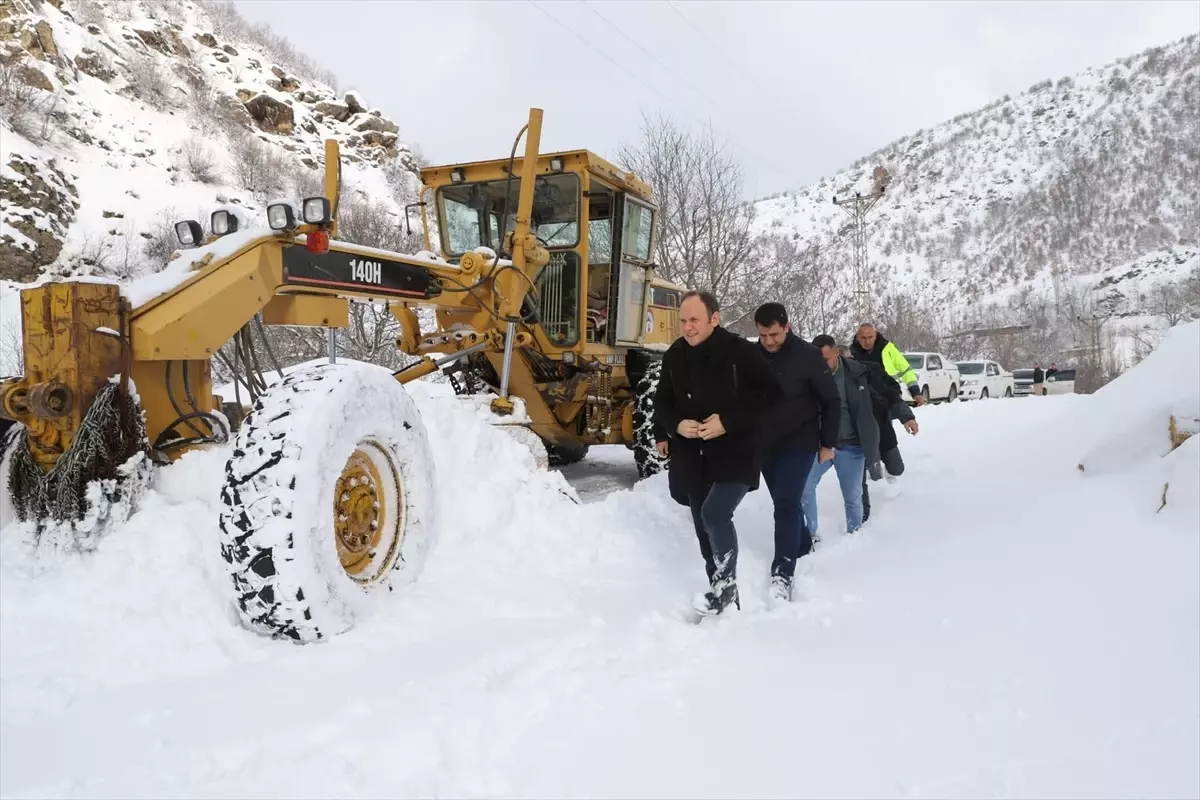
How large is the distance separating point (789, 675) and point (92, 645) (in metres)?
2.59

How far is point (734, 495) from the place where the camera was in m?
3.82

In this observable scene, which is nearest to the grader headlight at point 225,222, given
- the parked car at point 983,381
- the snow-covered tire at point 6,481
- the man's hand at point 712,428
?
the snow-covered tire at point 6,481

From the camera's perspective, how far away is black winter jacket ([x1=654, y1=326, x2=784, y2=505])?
3.72 meters

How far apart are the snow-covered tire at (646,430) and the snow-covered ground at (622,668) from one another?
2.01 metres

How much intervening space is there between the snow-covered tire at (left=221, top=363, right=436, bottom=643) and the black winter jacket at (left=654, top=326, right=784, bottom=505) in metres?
1.40

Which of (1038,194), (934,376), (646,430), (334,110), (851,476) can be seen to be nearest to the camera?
(851,476)

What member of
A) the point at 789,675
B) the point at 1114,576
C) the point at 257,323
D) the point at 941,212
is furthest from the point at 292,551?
the point at 941,212

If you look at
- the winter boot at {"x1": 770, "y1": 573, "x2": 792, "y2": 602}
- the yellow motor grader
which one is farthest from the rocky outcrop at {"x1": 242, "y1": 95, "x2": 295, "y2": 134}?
the winter boot at {"x1": 770, "y1": 573, "x2": 792, "y2": 602}

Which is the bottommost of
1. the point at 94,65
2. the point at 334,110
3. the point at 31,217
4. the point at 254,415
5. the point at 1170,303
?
the point at 254,415

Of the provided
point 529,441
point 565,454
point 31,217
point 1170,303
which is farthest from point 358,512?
point 1170,303

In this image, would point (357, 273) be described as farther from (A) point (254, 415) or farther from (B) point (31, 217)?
(B) point (31, 217)

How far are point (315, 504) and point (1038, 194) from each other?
10302cm

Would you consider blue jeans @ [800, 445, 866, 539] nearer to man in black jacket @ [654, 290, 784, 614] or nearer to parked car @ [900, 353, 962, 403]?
man in black jacket @ [654, 290, 784, 614]

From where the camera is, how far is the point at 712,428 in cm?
368
